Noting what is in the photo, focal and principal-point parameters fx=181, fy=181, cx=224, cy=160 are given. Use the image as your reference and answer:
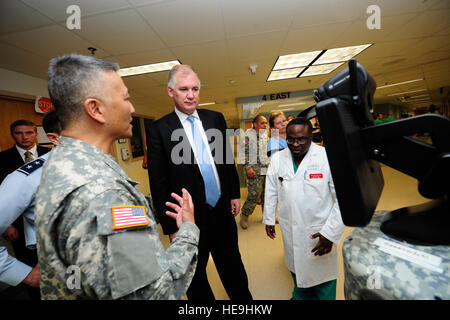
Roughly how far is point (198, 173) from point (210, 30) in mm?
2219

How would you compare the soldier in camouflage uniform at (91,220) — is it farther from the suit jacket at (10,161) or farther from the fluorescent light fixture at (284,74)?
the fluorescent light fixture at (284,74)

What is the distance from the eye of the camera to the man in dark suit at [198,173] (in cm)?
128

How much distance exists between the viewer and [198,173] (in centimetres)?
128

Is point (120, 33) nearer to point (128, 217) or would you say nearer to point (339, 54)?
point (128, 217)

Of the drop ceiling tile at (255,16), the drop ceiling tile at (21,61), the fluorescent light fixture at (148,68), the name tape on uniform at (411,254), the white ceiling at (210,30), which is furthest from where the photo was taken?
the fluorescent light fixture at (148,68)

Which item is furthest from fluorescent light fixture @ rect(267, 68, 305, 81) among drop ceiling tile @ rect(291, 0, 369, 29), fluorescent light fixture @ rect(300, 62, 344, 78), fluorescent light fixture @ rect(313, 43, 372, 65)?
drop ceiling tile @ rect(291, 0, 369, 29)

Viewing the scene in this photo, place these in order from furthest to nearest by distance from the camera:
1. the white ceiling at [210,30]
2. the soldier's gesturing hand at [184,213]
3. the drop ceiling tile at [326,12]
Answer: the drop ceiling tile at [326,12], the white ceiling at [210,30], the soldier's gesturing hand at [184,213]

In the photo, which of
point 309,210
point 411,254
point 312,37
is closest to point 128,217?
point 411,254

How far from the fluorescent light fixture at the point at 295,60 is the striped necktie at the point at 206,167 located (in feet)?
10.6

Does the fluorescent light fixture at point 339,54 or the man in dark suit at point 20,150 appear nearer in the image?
the man in dark suit at point 20,150

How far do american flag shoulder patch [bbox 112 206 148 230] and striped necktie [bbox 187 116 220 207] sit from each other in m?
0.78

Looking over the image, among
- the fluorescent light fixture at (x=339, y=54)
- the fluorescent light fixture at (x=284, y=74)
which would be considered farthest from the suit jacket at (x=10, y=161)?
the fluorescent light fixture at (x=339, y=54)

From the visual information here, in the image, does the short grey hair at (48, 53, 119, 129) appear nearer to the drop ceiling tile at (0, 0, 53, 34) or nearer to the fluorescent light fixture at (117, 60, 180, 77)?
the drop ceiling tile at (0, 0, 53, 34)
